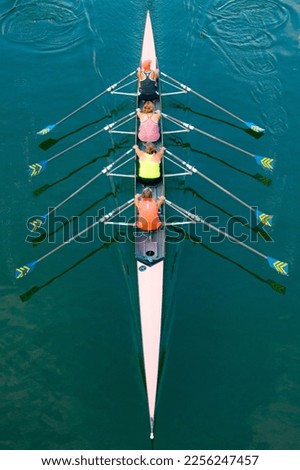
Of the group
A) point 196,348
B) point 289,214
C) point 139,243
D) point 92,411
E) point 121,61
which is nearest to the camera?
point 92,411

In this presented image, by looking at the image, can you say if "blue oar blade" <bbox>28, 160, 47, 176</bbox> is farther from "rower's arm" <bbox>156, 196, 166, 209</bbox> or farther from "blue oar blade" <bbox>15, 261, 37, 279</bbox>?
"rower's arm" <bbox>156, 196, 166, 209</bbox>

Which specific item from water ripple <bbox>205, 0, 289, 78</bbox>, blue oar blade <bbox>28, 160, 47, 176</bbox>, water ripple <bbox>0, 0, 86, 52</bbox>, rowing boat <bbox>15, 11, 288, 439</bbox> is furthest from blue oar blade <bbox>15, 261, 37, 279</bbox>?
water ripple <bbox>205, 0, 289, 78</bbox>

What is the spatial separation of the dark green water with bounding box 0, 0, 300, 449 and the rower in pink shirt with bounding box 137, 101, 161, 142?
1.64 metres

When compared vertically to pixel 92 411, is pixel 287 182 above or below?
above

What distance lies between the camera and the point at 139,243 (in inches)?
588

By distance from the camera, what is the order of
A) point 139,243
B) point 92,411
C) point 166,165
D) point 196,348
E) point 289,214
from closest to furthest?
point 92,411 < point 196,348 < point 139,243 < point 289,214 < point 166,165

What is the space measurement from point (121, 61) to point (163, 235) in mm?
11638

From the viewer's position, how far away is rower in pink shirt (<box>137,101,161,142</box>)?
17.5 meters

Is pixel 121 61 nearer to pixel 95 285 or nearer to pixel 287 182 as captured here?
pixel 287 182

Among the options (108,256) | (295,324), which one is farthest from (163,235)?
(295,324)

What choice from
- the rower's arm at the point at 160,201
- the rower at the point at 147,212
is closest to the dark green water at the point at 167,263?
the rower at the point at 147,212

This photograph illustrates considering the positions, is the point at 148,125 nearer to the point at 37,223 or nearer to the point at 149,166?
the point at 149,166

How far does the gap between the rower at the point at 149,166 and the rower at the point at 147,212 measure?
4.50 feet

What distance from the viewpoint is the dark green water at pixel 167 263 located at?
1253 centimetres
